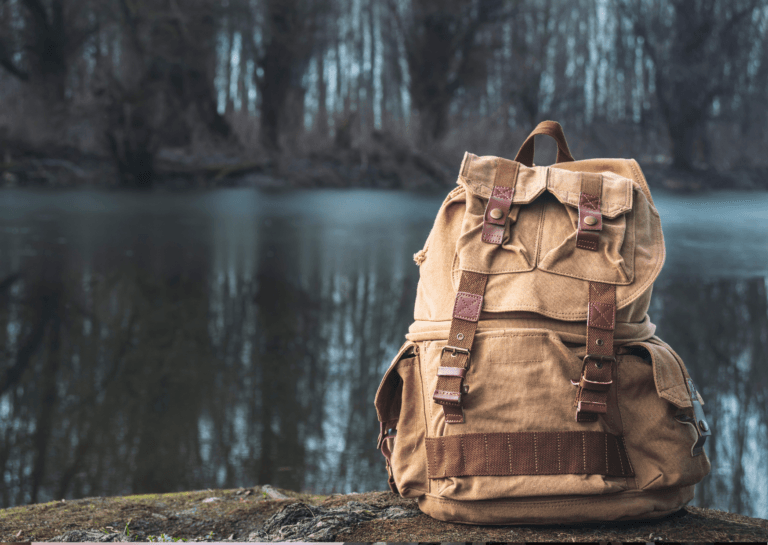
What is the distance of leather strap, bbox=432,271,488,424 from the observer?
0.87m

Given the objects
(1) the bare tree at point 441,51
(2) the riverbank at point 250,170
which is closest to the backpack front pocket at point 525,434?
(1) the bare tree at point 441,51

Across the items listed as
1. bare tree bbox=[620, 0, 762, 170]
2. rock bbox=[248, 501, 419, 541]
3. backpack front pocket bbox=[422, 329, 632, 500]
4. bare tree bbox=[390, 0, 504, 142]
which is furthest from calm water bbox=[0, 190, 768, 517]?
backpack front pocket bbox=[422, 329, 632, 500]

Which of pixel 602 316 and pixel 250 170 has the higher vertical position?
pixel 250 170

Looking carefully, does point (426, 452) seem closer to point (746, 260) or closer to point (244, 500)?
point (244, 500)

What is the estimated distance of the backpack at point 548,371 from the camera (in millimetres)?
851

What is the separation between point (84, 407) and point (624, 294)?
239 centimetres

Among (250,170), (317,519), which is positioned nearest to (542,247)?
(317,519)

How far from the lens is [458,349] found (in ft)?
2.87

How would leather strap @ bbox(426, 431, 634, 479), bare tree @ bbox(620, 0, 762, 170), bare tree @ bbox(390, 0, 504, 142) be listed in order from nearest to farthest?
leather strap @ bbox(426, 431, 634, 479)
bare tree @ bbox(620, 0, 762, 170)
bare tree @ bbox(390, 0, 504, 142)

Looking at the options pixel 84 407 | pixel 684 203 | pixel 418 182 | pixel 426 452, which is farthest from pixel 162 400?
pixel 684 203

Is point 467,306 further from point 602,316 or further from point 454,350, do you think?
point 602,316

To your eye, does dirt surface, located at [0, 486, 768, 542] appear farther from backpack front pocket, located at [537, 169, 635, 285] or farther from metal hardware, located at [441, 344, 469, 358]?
backpack front pocket, located at [537, 169, 635, 285]

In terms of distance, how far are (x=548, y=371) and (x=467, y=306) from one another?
149 millimetres

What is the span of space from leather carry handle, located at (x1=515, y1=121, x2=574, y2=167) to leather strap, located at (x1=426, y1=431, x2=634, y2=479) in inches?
19.0
